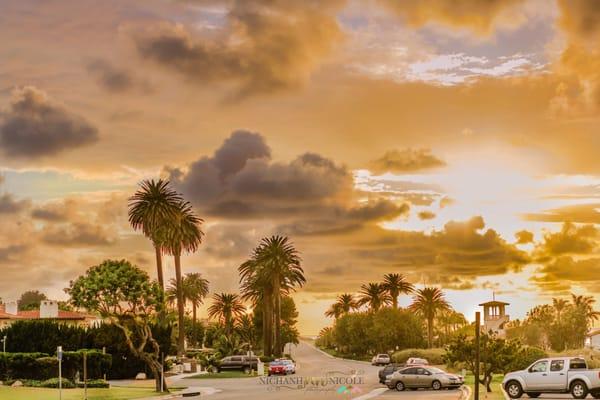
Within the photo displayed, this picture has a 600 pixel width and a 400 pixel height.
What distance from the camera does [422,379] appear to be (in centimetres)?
5681

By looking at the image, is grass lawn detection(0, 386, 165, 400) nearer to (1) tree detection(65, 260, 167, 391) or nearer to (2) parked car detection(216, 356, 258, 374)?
(1) tree detection(65, 260, 167, 391)

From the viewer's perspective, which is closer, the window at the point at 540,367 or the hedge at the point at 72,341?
the window at the point at 540,367

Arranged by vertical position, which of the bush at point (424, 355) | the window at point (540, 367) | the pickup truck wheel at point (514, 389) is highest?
the window at point (540, 367)

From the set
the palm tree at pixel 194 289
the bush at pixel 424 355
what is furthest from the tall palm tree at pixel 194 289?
the bush at pixel 424 355

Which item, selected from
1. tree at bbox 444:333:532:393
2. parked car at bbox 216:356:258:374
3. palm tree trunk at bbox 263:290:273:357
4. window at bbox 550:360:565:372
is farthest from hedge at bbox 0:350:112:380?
palm tree trunk at bbox 263:290:273:357

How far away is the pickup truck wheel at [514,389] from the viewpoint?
154 ft

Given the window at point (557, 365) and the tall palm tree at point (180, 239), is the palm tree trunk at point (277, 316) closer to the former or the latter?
the tall palm tree at point (180, 239)

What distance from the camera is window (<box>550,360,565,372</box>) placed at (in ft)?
149

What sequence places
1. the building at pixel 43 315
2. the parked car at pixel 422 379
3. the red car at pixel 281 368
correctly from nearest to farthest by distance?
1. the parked car at pixel 422 379
2. the red car at pixel 281 368
3. the building at pixel 43 315

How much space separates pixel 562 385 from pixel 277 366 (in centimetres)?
4160

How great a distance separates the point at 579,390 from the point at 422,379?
1389cm

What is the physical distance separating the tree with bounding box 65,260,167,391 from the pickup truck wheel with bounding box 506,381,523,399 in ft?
73.3

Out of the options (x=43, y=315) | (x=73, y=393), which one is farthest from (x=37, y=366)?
(x=43, y=315)

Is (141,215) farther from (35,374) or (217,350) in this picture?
(35,374)
